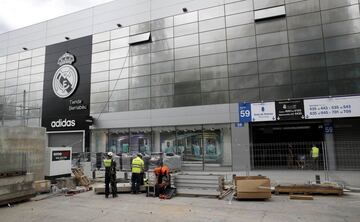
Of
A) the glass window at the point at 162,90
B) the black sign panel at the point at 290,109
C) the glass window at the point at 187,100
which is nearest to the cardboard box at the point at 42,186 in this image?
the glass window at the point at 187,100

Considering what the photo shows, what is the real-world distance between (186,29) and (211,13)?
241cm

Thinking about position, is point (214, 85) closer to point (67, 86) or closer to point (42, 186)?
point (42, 186)

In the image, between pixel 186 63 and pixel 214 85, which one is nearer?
pixel 214 85

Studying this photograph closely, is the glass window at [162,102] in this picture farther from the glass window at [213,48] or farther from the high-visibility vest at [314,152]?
the high-visibility vest at [314,152]

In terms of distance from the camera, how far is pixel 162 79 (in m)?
23.8

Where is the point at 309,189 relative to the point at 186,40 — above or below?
below

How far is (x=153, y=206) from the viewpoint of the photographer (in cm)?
978

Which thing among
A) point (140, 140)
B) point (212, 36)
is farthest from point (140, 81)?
point (212, 36)

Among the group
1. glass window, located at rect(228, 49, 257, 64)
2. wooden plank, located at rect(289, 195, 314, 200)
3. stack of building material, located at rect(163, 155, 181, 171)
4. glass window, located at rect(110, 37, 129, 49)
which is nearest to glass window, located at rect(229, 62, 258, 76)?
glass window, located at rect(228, 49, 257, 64)

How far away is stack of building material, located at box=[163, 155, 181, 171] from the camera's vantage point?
1962 centimetres

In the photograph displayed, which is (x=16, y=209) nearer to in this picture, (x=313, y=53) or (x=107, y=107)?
(x=107, y=107)

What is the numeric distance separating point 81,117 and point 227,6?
16862 mm

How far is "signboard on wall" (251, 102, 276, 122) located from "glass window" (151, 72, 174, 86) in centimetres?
724

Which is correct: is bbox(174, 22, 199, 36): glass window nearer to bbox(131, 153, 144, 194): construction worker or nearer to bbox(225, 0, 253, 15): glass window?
bbox(225, 0, 253, 15): glass window
